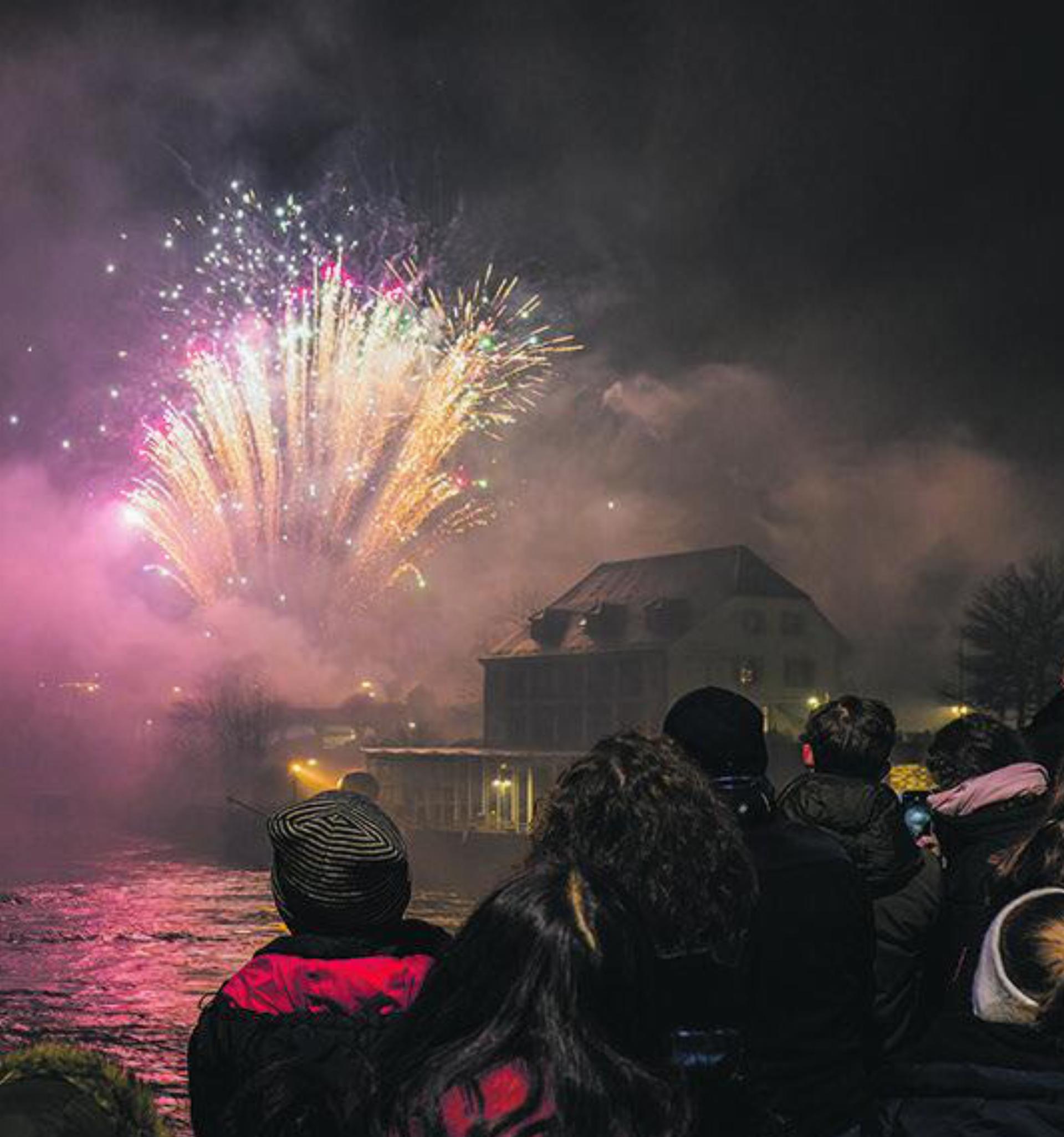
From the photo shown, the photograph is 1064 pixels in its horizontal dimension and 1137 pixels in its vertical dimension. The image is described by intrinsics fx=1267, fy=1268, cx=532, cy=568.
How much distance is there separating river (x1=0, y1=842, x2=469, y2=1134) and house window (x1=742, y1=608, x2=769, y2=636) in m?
18.8

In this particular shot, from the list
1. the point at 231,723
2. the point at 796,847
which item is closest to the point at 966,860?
the point at 796,847

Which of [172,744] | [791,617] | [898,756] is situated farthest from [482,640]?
[898,756]

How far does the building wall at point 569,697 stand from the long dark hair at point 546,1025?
164ft

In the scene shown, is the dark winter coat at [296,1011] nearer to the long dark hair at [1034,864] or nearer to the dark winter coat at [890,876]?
the long dark hair at [1034,864]

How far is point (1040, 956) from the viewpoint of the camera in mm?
2441

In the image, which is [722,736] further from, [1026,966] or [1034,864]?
[1026,966]

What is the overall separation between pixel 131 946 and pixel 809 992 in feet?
107

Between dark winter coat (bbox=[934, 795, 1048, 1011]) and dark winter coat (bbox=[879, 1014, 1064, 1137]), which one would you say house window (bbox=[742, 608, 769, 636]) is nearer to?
dark winter coat (bbox=[934, 795, 1048, 1011])

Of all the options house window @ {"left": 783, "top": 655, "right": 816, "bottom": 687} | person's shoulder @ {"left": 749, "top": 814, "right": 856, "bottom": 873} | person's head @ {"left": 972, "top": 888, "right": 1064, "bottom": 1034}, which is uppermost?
house window @ {"left": 783, "top": 655, "right": 816, "bottom": 687}

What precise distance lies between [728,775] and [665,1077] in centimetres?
191

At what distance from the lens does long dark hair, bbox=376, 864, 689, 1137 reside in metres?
2.41

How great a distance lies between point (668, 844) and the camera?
3.85 meters

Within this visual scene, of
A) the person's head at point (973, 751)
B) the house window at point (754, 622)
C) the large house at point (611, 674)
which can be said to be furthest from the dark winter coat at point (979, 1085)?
the house window at point (754, 622)

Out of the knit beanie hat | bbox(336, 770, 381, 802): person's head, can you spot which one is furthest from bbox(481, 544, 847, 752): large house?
the knit beanie hat
